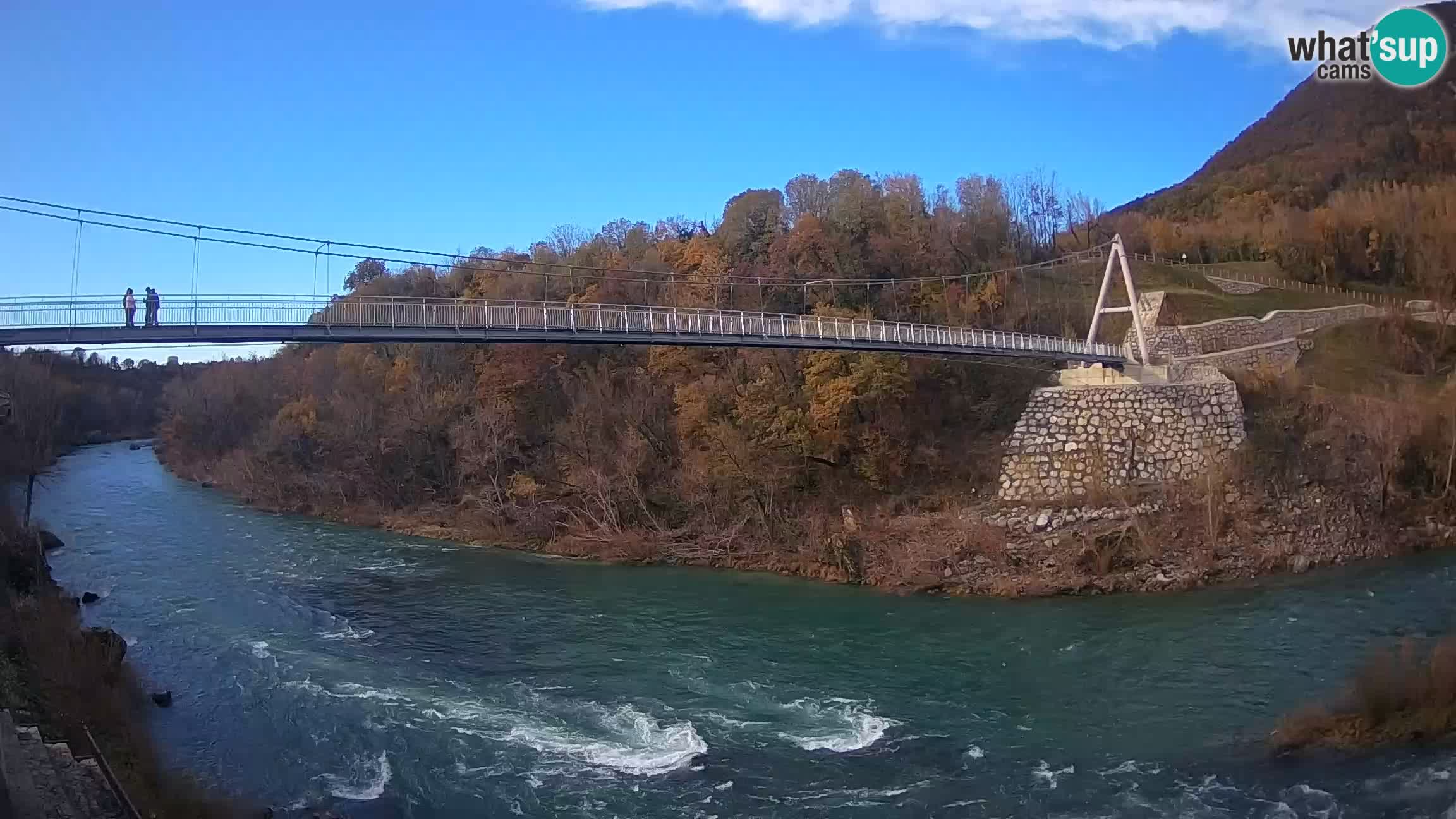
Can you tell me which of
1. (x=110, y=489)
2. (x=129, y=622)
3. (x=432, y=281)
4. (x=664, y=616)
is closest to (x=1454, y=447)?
(x=664, y=616)

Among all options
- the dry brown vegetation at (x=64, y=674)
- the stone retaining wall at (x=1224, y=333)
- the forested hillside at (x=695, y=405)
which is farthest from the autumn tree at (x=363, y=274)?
the stone retaining wall at (x=1224, y=333)

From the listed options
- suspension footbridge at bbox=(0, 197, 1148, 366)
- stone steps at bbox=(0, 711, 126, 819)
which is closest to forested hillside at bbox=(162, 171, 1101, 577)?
suspension footbridge at bbox=(0, 197, 1148, 366)

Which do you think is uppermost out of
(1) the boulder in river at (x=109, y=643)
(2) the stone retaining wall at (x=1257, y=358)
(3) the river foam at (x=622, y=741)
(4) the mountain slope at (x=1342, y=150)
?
(4) the mountain slope at (x=1342, y=150)

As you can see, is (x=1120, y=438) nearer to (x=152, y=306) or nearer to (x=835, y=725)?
(x=835, y=725)

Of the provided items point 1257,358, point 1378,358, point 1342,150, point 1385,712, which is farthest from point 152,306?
point 1342,150

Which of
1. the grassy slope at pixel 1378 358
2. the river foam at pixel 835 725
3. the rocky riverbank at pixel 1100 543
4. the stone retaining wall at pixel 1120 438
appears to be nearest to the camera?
the river foam at pixel 835 725

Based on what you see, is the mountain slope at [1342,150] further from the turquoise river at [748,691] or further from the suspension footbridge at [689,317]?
the turquoise river at [748,691]

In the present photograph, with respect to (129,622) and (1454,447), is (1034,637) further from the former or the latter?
(129,622)
